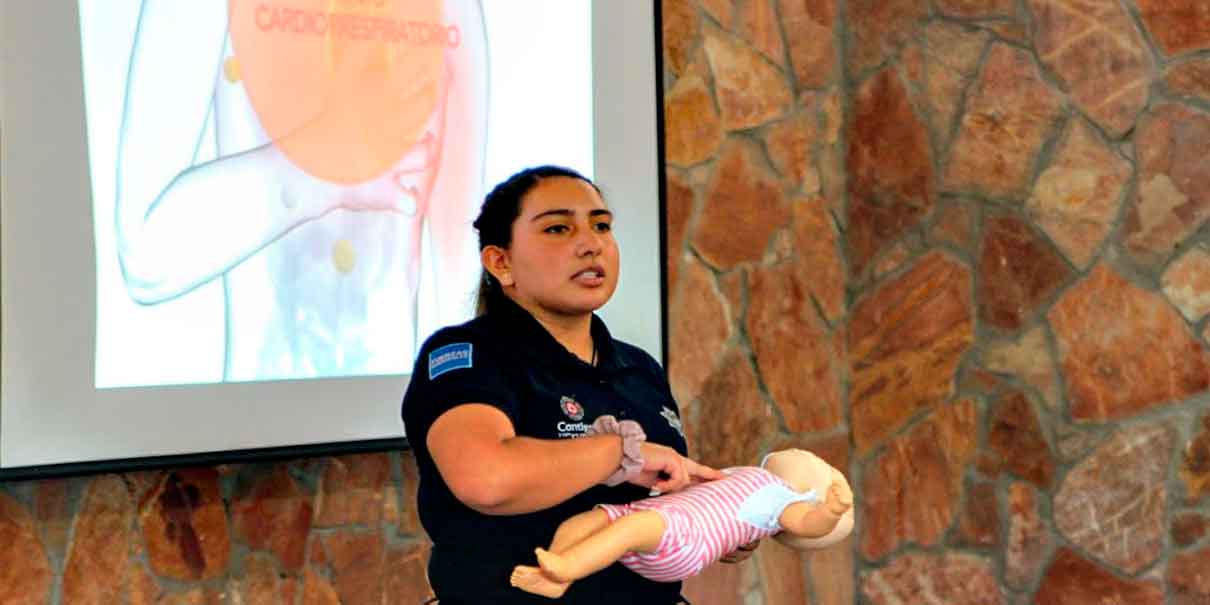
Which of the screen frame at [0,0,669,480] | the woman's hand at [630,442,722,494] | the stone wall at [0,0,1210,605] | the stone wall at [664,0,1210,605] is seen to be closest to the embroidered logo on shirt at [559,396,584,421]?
the woman's hand at [630,442,722,494]

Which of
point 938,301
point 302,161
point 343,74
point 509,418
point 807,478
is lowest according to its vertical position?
point 807,478

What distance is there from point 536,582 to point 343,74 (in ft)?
4.67

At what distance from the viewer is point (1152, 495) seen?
327cm

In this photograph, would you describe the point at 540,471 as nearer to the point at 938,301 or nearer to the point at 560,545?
the point at 560,545

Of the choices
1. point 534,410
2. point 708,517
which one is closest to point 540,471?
point 534,410

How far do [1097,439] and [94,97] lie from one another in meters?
2.37

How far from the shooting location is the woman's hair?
6.73 ft

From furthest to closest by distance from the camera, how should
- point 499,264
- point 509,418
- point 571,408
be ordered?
point 499,264 → point 571,408 → point 509,418

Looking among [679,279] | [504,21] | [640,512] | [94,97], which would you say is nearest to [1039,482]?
[679,279]

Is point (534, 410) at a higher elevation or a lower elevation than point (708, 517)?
higher

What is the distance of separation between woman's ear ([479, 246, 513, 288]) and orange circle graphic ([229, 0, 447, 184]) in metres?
0.81

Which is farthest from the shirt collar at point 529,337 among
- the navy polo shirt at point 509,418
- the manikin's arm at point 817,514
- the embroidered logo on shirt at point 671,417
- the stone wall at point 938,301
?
the stone wall at point 938,301

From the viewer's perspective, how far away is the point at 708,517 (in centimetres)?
187

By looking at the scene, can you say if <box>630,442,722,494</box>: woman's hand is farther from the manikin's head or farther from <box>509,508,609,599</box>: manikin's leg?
the manikin's head
